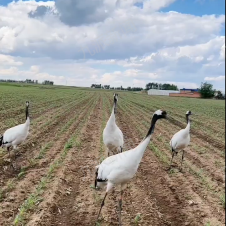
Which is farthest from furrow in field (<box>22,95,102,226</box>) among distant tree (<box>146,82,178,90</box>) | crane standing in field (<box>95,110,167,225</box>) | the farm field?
distant tree (<box>146,82,178,90</box>)

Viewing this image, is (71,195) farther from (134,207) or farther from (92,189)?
(134,207)

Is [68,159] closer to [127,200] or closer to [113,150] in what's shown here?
[113,150]

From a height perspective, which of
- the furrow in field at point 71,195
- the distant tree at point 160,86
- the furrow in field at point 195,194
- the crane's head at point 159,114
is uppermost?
the distant tree at point 160,86

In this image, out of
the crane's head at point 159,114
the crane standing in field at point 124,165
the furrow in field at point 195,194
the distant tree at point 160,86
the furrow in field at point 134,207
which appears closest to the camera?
the crane standing in field at point 124,165

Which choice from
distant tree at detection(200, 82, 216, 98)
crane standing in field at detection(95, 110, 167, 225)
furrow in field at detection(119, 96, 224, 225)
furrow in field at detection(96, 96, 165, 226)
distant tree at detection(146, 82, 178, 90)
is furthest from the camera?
distant tree at detection(146, 82, 178, 90)

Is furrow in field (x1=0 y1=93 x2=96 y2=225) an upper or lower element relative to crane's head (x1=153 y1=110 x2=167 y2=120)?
lower

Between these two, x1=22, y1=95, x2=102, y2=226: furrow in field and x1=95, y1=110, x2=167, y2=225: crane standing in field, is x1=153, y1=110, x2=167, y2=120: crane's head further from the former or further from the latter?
x1=22, y1=95, x2=102, y2=226: furrow in field

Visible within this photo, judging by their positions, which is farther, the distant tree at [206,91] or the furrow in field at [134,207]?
the distant tree at [206,91]

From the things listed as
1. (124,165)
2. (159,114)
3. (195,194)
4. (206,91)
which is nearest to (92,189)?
(124,165)

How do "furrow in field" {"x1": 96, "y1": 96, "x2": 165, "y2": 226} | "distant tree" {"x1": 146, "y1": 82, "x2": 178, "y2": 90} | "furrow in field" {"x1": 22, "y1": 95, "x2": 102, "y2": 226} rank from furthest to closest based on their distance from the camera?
"distant tree" {"x1": 146, "y1": 82, "x2": 178, "y2": 90}, "furrow in field" {"x1": 96, "y1": 96, "x2": 165, "y2": 226}, "furrow in field" {"x1": 22, "y1": 95, "x2": 102, "y2": 226}

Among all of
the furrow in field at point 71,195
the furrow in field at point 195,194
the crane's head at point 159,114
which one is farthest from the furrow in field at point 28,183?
the furrow in field at point 195,194

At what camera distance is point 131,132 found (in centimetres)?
1717

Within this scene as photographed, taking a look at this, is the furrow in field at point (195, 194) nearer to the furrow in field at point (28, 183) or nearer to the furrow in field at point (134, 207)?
the furrow in field at point (134, 207)

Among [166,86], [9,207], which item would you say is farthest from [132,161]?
[166,86]
